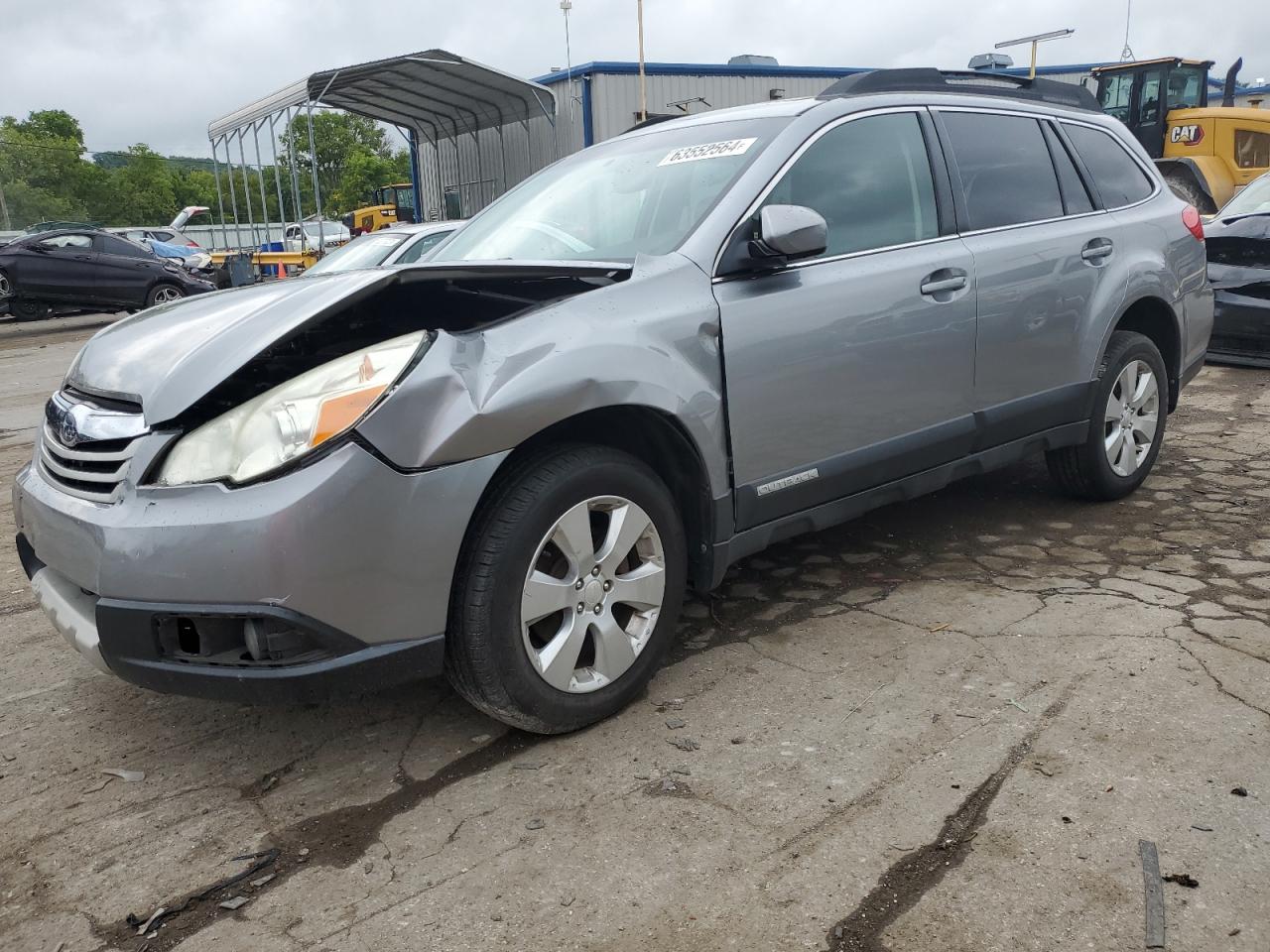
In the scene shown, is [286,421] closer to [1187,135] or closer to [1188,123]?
[1187,135]

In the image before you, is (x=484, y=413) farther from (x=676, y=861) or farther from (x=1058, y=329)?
(x=1058, y=329)

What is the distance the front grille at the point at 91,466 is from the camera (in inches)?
98.7

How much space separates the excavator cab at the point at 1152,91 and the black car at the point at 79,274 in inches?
581

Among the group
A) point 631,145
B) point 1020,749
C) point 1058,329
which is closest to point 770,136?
point 631,145

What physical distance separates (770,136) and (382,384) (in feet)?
5.43

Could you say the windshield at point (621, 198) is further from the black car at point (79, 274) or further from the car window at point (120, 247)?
the car window at point (120, 247)

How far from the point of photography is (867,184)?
358cm

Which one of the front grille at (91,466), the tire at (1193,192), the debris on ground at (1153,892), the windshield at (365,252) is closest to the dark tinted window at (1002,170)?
the debris on ground at (1153,892)

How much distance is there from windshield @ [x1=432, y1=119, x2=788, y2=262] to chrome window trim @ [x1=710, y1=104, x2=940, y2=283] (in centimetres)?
11

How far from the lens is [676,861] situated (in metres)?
2.27

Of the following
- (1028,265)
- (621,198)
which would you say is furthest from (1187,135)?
(621,198)

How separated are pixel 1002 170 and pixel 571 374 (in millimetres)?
2296

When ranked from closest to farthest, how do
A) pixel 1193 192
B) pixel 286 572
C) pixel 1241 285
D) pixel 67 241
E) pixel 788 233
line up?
1. pixel 286 572
2. pixel 788 233
3. pixel 1241 285
4. pixel 1193 192
5. pixel 67 241

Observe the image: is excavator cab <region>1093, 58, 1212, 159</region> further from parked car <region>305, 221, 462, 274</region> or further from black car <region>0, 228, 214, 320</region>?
black car <region>0, 228, 214, 320</region>
